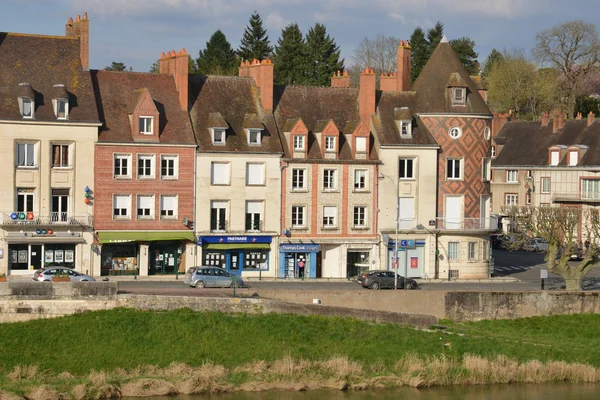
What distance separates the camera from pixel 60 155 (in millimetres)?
63750

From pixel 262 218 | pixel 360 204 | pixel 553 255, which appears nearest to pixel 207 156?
pixel 262 218

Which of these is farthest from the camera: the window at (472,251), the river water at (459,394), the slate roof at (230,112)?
the window at (472,251)

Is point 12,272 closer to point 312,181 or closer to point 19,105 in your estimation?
point 19,105

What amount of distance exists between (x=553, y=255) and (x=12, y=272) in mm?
26879

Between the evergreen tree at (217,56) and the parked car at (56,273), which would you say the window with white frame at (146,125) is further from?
the evergreen tree at (217,56)

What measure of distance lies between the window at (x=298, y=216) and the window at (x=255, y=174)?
2364 mm

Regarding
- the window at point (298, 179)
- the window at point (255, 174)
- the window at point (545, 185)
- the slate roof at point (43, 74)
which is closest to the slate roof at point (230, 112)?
the window at point (255, 174)

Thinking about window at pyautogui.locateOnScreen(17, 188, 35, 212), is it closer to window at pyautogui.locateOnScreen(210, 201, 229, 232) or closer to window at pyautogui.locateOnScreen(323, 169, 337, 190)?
window at pyautogui.locateOnScreen(210, 201, 229, 232)

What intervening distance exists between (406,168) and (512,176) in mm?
30223

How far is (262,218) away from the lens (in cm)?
6750

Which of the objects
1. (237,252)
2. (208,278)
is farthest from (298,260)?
(208,278)

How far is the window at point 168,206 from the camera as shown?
65.8 m

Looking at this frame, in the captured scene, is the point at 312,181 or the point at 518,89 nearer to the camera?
the point at 312,181

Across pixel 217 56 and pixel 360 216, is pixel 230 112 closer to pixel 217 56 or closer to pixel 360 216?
pixel 360 216
